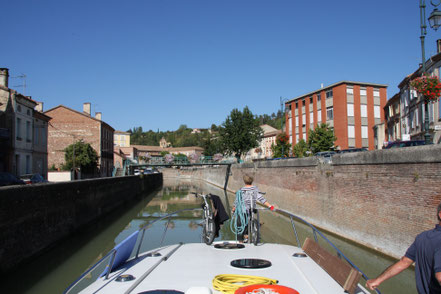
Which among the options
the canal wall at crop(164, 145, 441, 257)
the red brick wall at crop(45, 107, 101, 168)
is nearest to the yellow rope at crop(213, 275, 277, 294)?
the canal wall at crop(164, 145, 441, 257)

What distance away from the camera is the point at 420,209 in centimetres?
798

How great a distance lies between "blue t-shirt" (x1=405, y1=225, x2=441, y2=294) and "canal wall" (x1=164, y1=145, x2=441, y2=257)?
17.3 ft

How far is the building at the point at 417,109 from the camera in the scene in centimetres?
2484

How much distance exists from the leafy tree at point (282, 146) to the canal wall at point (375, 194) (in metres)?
16.4

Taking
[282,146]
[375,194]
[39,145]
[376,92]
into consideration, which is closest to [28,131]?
[39,145]

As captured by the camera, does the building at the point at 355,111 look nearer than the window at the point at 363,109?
Yes

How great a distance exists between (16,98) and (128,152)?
82.5 meters

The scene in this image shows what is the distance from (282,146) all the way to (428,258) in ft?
98.9

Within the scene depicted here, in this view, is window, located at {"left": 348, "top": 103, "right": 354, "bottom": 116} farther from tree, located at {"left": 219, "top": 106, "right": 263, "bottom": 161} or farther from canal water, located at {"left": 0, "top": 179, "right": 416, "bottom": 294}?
canal water, located at {"left": 0, "top": 179, "right": 416, "bottom": 294}

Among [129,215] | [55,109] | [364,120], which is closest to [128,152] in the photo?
[55,109]

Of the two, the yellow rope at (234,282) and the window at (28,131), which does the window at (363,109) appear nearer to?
the window at (28,131)

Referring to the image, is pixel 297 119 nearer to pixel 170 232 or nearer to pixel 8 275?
pixel 170 232

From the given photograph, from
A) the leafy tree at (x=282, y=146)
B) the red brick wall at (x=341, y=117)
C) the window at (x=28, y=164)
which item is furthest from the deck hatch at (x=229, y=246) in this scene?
the red brick wall at (x=341, y=117)

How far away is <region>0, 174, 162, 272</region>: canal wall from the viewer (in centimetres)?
820
